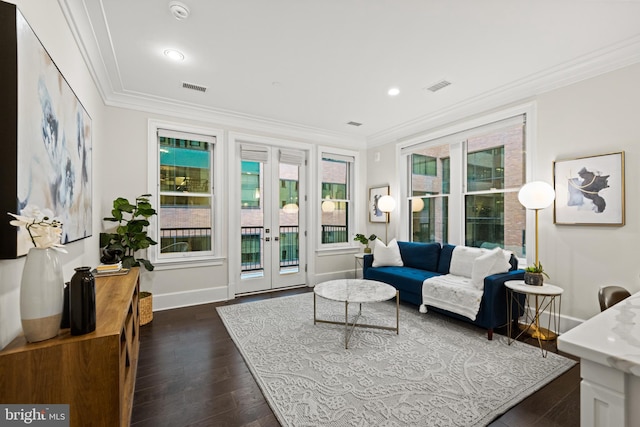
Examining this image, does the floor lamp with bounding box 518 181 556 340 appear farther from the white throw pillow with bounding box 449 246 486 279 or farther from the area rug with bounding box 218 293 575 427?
the white throw pillow with bounding box 449 246 486 279

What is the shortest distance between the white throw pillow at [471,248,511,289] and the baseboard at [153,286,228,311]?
11.4 feet

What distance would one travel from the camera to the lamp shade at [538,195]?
288 centimetres

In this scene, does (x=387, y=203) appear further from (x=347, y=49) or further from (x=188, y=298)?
(x=188, y=298)

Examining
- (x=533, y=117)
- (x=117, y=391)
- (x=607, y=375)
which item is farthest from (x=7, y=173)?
(x=533, y=117)

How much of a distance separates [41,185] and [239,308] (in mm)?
2883

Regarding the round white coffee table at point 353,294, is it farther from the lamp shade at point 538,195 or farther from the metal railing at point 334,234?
the metal railing at point 334,234

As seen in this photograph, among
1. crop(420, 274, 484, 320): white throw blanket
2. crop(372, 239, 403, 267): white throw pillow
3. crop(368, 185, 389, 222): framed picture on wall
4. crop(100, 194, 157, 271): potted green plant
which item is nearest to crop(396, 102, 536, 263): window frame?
crop(368, 185, 389, 222): framed picture on wall

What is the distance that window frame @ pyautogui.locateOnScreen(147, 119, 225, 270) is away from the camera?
152 inches

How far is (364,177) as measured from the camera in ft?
19.1

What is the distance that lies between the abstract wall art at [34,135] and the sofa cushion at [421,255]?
402 centimetres

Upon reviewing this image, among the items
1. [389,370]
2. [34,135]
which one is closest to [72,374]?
[34,135]

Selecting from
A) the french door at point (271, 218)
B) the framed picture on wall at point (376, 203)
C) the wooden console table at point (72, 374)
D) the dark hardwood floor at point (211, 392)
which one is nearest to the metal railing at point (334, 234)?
the french door at point (271, 218)

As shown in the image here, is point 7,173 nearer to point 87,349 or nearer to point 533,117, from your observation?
point 87,349

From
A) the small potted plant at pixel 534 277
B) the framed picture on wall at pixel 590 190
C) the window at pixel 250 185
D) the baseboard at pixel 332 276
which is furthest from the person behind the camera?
the baseboard at pixel 332 276
